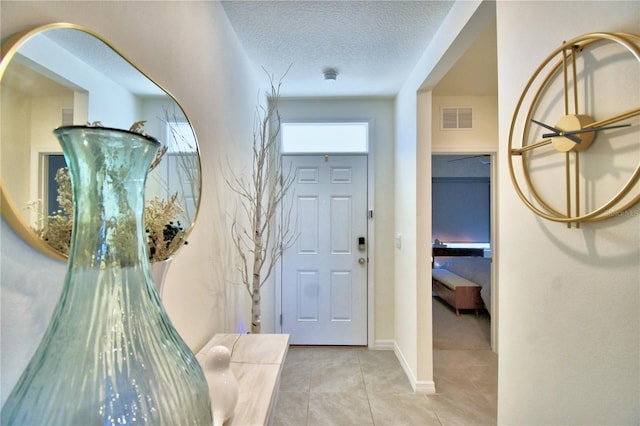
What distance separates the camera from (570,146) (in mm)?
778

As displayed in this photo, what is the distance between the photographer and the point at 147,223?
776 mm

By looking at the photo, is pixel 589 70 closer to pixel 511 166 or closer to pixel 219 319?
pixel 511 166

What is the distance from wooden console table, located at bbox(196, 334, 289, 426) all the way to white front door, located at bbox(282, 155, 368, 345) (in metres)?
1.72

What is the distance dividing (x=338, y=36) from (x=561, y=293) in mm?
1901

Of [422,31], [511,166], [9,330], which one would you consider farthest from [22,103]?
[422,31]

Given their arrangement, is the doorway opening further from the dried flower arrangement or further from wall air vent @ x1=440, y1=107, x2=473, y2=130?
the dried flower arrangement

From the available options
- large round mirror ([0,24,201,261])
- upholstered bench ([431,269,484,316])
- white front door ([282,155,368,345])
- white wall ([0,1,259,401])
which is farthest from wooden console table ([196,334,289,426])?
upholstered bench ([431,269,484,316])

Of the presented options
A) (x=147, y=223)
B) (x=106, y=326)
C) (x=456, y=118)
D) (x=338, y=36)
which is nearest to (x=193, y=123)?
(x=147, y=223)

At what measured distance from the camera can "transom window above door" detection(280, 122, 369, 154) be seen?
3.06 metres

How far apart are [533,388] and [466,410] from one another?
139cm

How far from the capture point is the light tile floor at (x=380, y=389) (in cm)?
195

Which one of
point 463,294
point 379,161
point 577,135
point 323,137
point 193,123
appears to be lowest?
point 463,294

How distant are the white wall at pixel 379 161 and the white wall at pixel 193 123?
0.88 metres

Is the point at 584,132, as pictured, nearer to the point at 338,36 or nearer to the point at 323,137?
the point at 338,36
